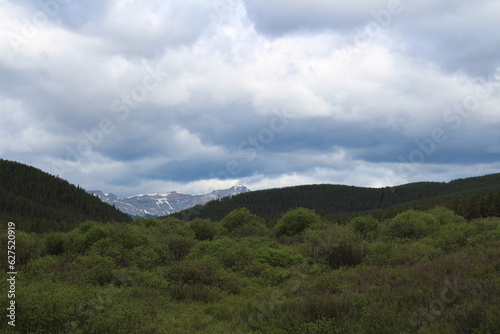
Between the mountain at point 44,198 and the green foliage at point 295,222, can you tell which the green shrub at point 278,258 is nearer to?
the green foliage at point 295,222

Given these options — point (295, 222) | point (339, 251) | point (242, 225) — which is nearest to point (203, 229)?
point (242, 225)

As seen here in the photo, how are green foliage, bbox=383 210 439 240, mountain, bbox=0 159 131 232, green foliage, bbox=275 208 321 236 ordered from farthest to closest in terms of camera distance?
mountain, bbox=0 159 131 232 → green foliage, bbox=275 208 321 236 → green foliage, bbox=383 210 439 240

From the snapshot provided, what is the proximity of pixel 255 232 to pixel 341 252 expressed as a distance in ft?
63.9

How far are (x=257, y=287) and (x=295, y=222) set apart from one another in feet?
82.5

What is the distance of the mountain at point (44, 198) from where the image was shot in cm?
12700

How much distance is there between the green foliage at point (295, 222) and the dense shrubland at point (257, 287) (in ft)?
47.5

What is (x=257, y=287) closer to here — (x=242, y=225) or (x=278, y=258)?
(x=278, y=258)

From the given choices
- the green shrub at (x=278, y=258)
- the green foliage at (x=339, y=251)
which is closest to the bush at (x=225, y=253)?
the green shrub at (x=278, y=258)

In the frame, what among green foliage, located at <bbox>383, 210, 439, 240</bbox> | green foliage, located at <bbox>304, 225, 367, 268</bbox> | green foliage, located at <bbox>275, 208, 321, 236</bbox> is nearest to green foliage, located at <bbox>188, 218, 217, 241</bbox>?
green foliage, located at <bbox>275, 208, 321, 236</bbox>

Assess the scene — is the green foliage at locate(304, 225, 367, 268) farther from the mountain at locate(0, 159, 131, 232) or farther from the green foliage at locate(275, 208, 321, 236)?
the mountain at locate(0, 159, 131, 232)

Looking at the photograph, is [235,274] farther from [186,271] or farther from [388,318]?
[388,318]

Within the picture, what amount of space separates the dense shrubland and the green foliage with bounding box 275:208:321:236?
47.5 ft

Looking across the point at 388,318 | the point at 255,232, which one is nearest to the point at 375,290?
the point at 388,318

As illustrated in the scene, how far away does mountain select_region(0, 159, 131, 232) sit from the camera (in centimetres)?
12700
